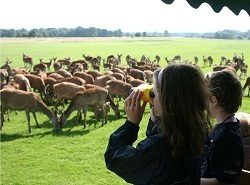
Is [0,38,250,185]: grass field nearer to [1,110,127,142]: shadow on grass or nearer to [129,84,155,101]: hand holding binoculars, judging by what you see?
[1,110,127,142]: shadow on grass

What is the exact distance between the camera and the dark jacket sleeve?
6.53 ft

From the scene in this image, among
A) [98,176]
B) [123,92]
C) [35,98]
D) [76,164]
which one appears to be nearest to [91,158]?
[76,164]

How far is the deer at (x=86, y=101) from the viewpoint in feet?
36.8

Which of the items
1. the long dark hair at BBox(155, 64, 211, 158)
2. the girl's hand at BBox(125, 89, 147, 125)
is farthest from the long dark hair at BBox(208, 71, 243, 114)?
the girl's hand at BBox(125, 89, 147, 125)

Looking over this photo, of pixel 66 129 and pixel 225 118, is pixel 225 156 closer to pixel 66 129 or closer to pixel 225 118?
pixel 225 118

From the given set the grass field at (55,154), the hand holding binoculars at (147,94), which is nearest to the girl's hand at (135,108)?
the hand holding binoculars at (147,94)

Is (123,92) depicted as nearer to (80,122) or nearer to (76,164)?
(80,122)

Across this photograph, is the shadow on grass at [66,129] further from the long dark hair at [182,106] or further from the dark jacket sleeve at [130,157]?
the long dark hair at [182,106]

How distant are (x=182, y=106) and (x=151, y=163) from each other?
364 mm

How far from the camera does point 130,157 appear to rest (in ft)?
6.51

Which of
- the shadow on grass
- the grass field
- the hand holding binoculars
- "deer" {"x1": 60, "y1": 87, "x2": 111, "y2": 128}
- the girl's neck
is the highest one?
the hand holding binoculars

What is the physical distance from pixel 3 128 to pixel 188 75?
1005 cm

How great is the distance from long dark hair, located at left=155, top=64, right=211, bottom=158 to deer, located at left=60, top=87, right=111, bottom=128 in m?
9.30

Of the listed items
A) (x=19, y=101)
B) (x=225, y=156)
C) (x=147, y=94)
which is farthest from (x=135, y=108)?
(x=19, y=101)
